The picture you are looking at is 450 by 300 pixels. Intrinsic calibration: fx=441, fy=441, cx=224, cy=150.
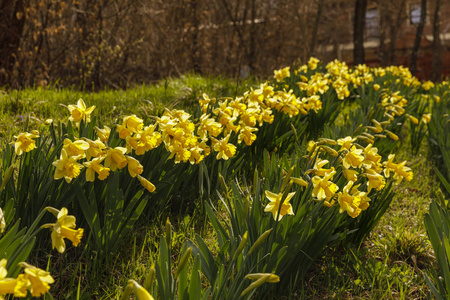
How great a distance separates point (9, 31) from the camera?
4.91 m

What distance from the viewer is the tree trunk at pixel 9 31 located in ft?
15.9

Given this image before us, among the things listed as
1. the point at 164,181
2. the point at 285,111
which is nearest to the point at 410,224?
the point at 285,111

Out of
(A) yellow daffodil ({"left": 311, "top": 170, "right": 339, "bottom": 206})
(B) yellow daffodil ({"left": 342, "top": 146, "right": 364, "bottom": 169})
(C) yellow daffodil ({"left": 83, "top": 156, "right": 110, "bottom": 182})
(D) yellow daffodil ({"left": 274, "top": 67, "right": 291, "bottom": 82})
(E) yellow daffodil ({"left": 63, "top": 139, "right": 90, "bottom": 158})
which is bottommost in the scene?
(A) yellow daffodil ({"left": 311, "top": 170, "right": 339, "bottom": 206})

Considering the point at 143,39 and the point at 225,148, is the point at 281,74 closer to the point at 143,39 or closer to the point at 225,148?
the point at 225,148

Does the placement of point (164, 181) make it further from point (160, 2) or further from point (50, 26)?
point (160, 2)

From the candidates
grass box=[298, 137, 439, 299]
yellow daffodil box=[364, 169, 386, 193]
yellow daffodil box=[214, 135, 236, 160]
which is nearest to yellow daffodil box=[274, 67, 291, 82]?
grass box=[298, 137, 439, 299]

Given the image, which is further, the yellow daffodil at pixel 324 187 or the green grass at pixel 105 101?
the green grass at pixel 105 101

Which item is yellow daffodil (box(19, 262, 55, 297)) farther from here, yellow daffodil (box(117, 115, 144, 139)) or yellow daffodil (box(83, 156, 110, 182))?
yellow daffodil (box(117, 115, 144, 139))

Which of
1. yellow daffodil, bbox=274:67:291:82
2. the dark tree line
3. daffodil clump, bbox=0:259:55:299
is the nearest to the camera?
daffodil clump, bbox=0:259:55:299

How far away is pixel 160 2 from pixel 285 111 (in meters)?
6.67

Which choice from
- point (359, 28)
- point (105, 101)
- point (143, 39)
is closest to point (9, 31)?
point (105, 101)

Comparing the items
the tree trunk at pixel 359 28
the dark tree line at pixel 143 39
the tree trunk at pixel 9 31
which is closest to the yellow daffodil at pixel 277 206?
the dark tree line at pixel 143 39

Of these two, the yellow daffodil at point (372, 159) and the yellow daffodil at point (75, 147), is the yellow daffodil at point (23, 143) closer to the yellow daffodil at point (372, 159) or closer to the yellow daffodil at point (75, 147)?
the yellow daffodil at point (75, 147)

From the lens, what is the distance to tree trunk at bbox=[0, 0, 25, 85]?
4.84 metres
